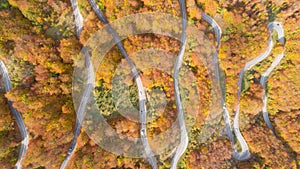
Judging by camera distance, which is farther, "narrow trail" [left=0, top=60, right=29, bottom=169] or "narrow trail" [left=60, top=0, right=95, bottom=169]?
"narrow trail" [left=60, top=0, right=95, bottom=169]

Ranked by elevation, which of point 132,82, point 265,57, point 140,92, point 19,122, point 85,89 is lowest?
point 19,122

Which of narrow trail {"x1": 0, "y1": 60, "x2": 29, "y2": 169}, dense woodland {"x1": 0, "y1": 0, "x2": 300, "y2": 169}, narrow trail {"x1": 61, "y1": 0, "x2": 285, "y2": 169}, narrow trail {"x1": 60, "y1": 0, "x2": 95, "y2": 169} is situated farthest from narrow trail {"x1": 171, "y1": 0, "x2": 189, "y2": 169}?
narrow trail {"x1": 0, "y1": 60, "x2": 29, "y2": 169}

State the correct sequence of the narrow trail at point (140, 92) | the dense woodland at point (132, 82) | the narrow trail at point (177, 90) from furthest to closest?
the narrow trail at point (140, 92) < the narrow trail at point (177, 90) < the dense woodland at point (132, 82)

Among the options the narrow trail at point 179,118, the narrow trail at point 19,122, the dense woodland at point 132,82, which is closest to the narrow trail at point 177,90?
the narrow trail at point 179,118

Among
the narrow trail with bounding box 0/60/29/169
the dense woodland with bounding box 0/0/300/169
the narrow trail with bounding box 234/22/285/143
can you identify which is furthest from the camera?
the narrow trail with bounding box 234/22/285/143

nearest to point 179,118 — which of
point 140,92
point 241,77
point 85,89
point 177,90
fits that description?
point 177,90

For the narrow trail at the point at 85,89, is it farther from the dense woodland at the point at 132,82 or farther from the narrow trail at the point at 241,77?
the narrow trail at the point at 241,77

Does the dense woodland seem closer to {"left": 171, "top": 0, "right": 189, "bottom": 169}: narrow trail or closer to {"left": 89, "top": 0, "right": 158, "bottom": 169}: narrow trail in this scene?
{"left": 89, "top": 0, "right": 158, "bottom": 169}: narrow trail

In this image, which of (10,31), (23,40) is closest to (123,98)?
(23,40)

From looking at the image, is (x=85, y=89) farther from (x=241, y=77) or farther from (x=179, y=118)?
(x=241, y=77)
